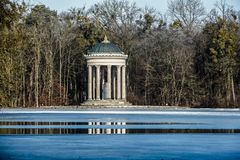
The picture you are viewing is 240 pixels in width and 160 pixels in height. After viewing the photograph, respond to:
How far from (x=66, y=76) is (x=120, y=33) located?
9512mm

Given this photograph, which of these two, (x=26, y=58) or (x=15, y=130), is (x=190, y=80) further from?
(x=15, y=130)

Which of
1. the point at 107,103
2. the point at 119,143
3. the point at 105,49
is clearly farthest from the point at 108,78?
the point at 119,143

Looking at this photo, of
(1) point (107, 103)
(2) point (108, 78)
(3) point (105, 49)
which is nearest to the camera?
(1) point (107, 103)

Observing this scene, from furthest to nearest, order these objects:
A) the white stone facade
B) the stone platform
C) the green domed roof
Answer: the green domed roof, the white stone facade, the stone platform

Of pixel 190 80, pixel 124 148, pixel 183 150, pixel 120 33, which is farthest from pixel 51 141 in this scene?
pixel 120 33

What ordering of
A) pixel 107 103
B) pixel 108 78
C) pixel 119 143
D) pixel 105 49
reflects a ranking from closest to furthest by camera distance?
pixel 119 143, pixel 107 103, pixel 105 49, pixel 108 78

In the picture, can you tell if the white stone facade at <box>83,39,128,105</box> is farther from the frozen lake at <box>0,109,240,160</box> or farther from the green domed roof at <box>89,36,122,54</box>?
the frozen lake at <box>0,109,240,160</box>

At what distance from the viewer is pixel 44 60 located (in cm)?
8912

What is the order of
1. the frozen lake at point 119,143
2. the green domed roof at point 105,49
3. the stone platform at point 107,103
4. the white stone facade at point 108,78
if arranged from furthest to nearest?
the green domed roof at point 105,49
the white stone facade at point 108,78
the stone platform at point 107,103
the frozen lake at point 119,143

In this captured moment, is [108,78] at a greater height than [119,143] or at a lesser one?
greater

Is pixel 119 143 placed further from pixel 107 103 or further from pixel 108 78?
pixel 108 78

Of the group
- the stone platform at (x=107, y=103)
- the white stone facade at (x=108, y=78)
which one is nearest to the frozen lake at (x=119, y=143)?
the stone platform at (x=107, y=103)

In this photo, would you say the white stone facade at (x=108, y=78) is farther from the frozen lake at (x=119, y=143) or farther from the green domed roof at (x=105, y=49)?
the frozen lake at (x=119, y=143)

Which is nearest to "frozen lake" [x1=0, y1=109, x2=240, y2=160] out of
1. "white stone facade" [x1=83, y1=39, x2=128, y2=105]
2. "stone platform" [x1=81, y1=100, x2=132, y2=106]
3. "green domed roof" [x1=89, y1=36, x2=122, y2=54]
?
"stone platform" [x1=81, y1=100, x2=132, y2=106]
